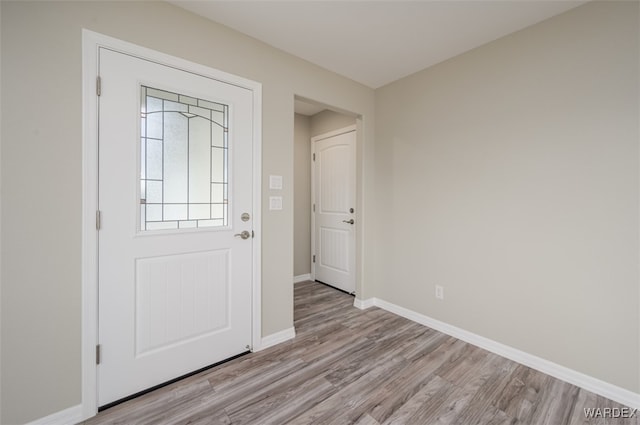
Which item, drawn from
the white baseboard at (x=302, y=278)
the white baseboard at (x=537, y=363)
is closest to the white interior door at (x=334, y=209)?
the white baseboard at (x=302, y=278)

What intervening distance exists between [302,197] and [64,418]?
10.3 ft

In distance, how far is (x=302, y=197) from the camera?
4090mm

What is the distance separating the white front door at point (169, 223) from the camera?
63.5 inches

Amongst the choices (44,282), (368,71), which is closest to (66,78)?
(44,282)

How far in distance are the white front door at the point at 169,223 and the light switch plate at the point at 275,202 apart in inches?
8.0

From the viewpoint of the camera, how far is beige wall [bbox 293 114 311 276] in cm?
401

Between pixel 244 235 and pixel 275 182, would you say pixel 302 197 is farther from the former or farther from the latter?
pixel 244 235

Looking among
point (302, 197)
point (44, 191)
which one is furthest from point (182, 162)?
point (302, 197)

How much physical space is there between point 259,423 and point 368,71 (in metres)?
3.00

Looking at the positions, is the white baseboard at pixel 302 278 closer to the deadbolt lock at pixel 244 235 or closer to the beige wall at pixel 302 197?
the beige wall at pixel 302 197

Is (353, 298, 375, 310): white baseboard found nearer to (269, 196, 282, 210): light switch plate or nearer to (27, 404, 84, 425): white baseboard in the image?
(269, 196, 282, 210): light switch plate

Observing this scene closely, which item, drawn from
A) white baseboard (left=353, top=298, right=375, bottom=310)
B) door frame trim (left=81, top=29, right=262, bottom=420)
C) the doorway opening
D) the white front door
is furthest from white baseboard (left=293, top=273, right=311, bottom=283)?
door frame trim (left=81, top=29, right=262, bottom=420)

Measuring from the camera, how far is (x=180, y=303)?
187 cm

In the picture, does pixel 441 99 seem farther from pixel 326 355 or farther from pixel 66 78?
pixel 66 78
